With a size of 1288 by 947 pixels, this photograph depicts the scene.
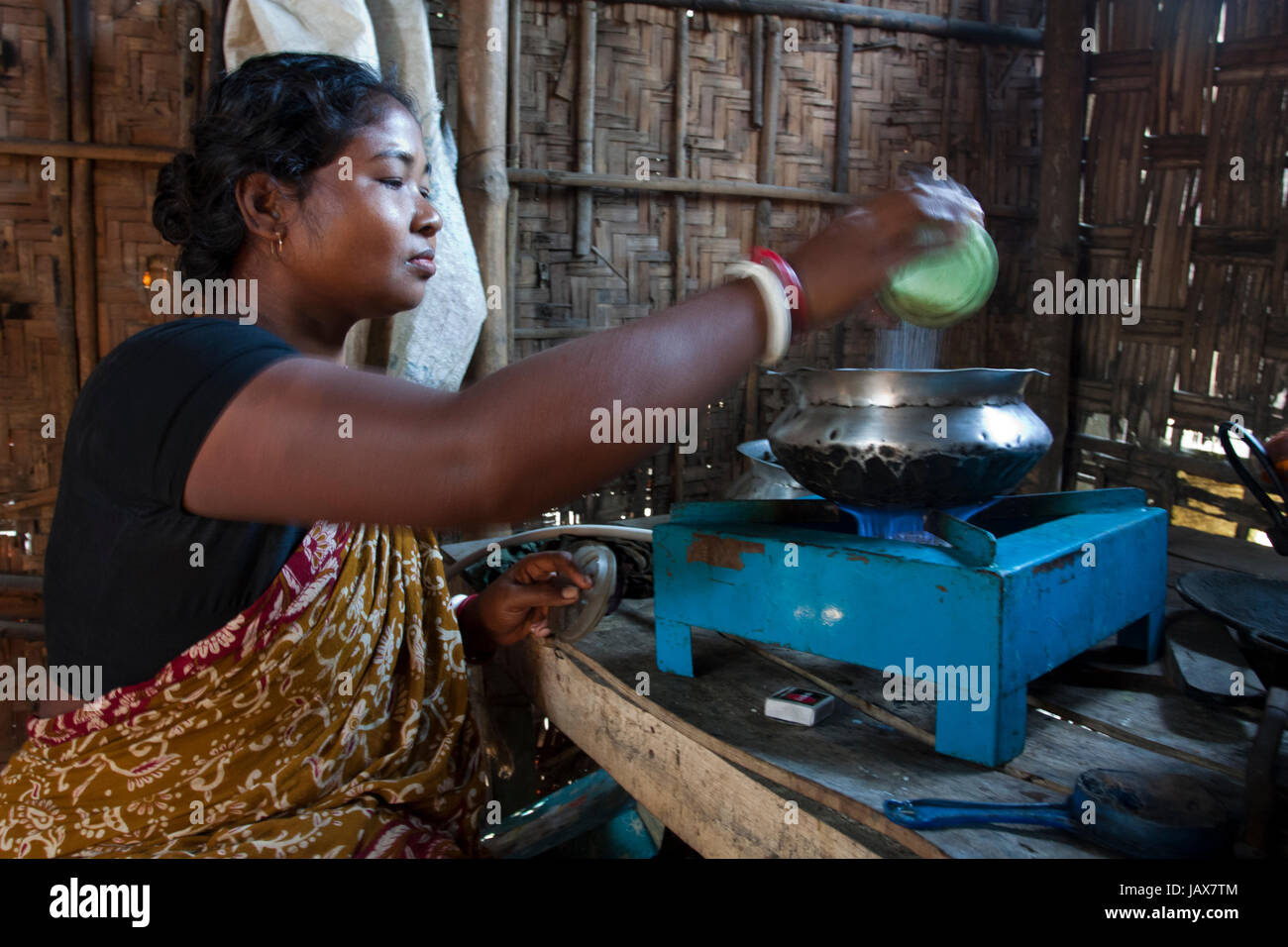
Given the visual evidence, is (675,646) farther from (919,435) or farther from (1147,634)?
(1147,634)

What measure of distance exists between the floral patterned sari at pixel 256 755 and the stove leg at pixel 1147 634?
1.10 meters

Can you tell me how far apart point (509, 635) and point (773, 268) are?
3.16ft

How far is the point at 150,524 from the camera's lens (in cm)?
103

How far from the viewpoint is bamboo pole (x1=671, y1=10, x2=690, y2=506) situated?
→ 3.73 metres

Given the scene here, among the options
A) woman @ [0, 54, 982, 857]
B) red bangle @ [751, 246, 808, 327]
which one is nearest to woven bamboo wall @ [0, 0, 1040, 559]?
woman @ [0, 54, 982, 857]

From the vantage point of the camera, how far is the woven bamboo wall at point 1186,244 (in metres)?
3.40

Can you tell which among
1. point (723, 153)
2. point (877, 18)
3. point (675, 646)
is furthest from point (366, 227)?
point (877, 18)

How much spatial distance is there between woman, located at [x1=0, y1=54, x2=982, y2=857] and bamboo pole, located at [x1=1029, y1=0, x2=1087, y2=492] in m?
3.31

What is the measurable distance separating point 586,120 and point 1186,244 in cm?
248

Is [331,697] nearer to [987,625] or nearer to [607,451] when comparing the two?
[607,451]

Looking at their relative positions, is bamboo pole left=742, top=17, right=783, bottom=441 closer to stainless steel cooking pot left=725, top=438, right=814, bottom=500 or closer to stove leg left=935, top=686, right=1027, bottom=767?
stainless steel cooking pot left=725, top=438, right=814, bottom=500

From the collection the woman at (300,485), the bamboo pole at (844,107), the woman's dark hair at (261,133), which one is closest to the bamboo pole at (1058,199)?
the bamboo pole at (844,107)

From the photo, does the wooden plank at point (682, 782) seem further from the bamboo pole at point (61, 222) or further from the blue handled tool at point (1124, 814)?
the bamboo pole at point (61, 222)

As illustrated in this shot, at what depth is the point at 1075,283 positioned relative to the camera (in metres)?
4.16
